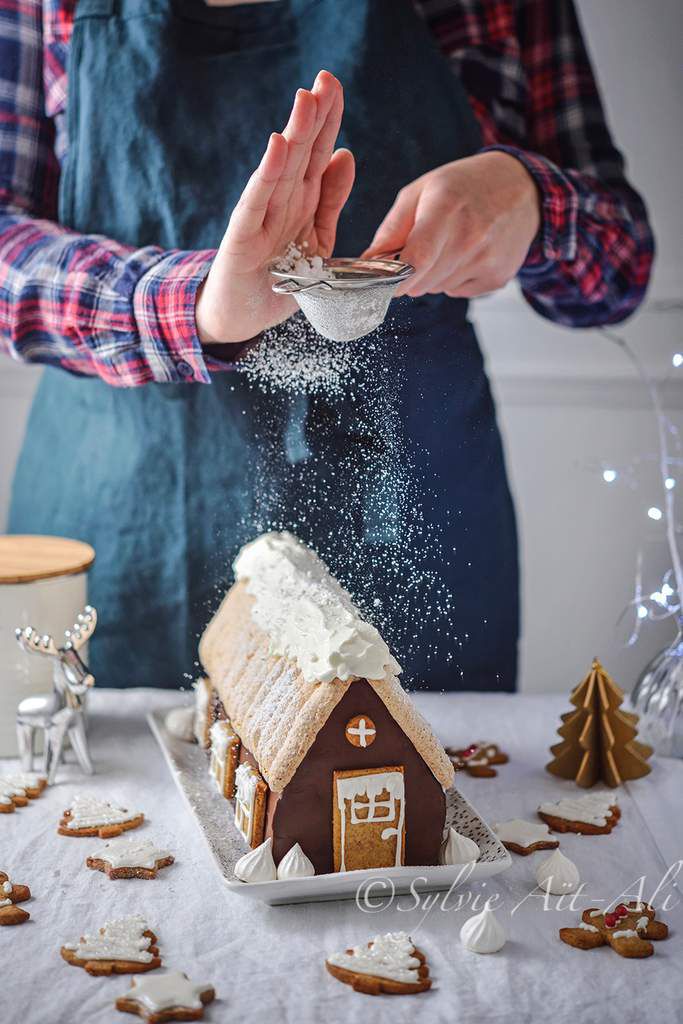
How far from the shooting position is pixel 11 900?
0.76 m

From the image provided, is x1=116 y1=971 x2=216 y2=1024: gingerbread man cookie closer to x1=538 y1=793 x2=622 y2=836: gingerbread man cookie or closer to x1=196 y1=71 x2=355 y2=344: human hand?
x1=538 y1=793 x2=622 y2=836: gingerbread man cookie

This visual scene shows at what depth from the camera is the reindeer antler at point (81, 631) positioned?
3.24ft

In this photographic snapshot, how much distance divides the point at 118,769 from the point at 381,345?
45 centimetres

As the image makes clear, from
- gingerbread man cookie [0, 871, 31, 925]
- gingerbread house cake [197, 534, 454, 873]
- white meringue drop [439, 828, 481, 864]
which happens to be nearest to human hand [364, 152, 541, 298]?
gingerbread house cake [197, 534, 454, 873]

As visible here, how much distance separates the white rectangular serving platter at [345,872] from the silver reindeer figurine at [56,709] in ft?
0.36

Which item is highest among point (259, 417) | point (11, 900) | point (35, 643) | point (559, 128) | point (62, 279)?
point (559, 128)

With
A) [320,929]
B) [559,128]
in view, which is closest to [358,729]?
[320,929]

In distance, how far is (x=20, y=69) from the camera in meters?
1.10

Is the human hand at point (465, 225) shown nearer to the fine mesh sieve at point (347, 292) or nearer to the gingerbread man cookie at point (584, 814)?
the fine mesh sieve at point (347, 292)

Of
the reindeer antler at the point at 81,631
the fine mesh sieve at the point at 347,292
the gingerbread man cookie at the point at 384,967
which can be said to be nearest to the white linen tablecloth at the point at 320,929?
the gingerbread man cookie at the point at 384,967

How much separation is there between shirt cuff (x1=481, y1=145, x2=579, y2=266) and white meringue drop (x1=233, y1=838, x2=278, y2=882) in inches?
22.8

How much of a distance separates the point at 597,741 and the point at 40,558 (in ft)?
1.73

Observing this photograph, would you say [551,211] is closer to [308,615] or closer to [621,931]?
[308,615]

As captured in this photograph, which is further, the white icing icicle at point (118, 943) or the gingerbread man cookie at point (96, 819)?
the gingerbread man cookie at point (96, 819)
